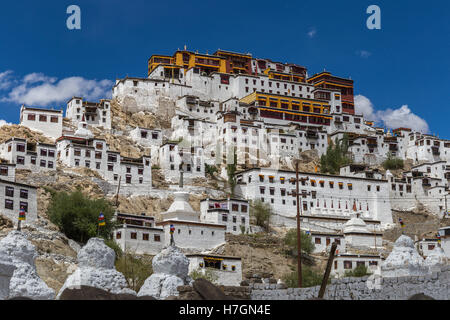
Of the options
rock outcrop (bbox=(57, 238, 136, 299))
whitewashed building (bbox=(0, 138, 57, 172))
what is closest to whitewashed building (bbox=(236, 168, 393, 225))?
whitewashed building (bbox=(0, 138, 57, 172))

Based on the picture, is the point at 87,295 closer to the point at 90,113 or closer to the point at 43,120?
the point at 43,120

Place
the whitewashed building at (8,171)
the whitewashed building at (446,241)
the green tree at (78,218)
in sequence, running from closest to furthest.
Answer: the green tree at (78,218) → the whitewashed building at (446,241) → the whitewashed building at (8,171)

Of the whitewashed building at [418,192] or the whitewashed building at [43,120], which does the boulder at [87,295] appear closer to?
the whitewashed building at [43,120]

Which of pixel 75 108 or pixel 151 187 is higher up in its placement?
pixel 75 108

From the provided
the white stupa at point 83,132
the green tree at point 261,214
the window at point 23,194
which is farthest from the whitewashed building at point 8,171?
the green tree at point 261,214

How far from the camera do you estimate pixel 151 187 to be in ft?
237

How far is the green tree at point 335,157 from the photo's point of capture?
299 feet

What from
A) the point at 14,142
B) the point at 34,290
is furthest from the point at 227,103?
the point at 34,290

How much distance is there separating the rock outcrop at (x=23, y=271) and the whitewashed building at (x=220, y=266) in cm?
3624

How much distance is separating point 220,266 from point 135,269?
42.8 feet

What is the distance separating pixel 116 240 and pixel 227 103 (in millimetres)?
46236

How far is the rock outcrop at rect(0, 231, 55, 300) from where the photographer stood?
1533cm

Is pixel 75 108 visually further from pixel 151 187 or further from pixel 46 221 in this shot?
pixel 46 221
